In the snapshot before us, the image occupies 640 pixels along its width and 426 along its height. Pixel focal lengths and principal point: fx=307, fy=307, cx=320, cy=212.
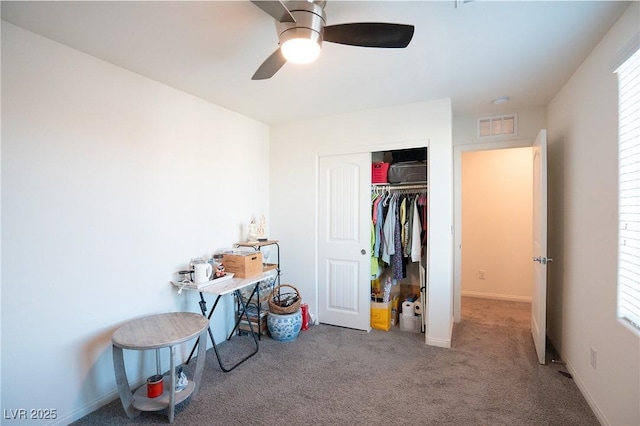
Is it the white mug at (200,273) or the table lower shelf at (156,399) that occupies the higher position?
the white mug at (200,273)

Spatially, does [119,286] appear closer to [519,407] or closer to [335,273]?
[335,273]

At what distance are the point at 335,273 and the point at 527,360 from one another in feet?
6.45

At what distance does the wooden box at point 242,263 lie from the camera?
2.78 m

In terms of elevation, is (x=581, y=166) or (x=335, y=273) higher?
(x=581, y=166)

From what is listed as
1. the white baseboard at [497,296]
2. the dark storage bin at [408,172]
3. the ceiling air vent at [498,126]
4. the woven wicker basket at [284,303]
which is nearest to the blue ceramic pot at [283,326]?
the woven wicker basket at [284,303]

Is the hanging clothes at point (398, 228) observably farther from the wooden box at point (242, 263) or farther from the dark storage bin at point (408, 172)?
the wooden box at point (242, 263)

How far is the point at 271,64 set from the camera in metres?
1.83

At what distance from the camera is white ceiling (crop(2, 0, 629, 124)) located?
1638 millimetres

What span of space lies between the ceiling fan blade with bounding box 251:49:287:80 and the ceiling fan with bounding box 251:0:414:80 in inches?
4.0

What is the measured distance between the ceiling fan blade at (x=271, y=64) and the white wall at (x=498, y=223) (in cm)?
373

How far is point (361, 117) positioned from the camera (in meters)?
3.37

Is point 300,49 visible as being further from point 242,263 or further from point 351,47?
point 242,263

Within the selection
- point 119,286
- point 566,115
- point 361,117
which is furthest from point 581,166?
point 119,286

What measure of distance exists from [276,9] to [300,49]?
28 centimetres
